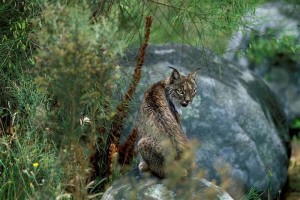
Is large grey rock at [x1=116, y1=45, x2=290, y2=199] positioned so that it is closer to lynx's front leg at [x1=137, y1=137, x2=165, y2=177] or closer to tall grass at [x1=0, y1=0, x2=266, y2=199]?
tall grass at [x1=0, y1=0, x2=266, y2=199]

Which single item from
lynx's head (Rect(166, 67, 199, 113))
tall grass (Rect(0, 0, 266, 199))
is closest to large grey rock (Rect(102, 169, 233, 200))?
tall grass (Rect(0, 0, 266, 199))

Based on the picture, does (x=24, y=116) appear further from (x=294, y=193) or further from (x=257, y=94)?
(x=294, y=193)

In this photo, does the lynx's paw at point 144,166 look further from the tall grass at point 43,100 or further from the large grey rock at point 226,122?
the large grey rock at point 226,122

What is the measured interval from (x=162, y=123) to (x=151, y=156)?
0.27 m

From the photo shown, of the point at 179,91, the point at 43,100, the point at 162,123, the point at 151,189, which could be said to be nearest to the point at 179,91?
the point at 179,91

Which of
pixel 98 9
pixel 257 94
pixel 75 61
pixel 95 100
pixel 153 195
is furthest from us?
pixel 257 94

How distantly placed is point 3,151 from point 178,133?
1.93 m

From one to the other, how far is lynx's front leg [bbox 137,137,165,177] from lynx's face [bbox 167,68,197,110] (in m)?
0.50

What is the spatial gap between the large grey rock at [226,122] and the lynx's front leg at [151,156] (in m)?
1.59

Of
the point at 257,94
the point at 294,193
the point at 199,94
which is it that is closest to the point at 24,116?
the point at 199,94

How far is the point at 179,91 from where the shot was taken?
6238mm

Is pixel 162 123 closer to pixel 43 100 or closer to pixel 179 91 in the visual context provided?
pixel 179 91

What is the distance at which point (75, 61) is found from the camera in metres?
4.41

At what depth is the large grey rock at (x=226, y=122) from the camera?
788cm
